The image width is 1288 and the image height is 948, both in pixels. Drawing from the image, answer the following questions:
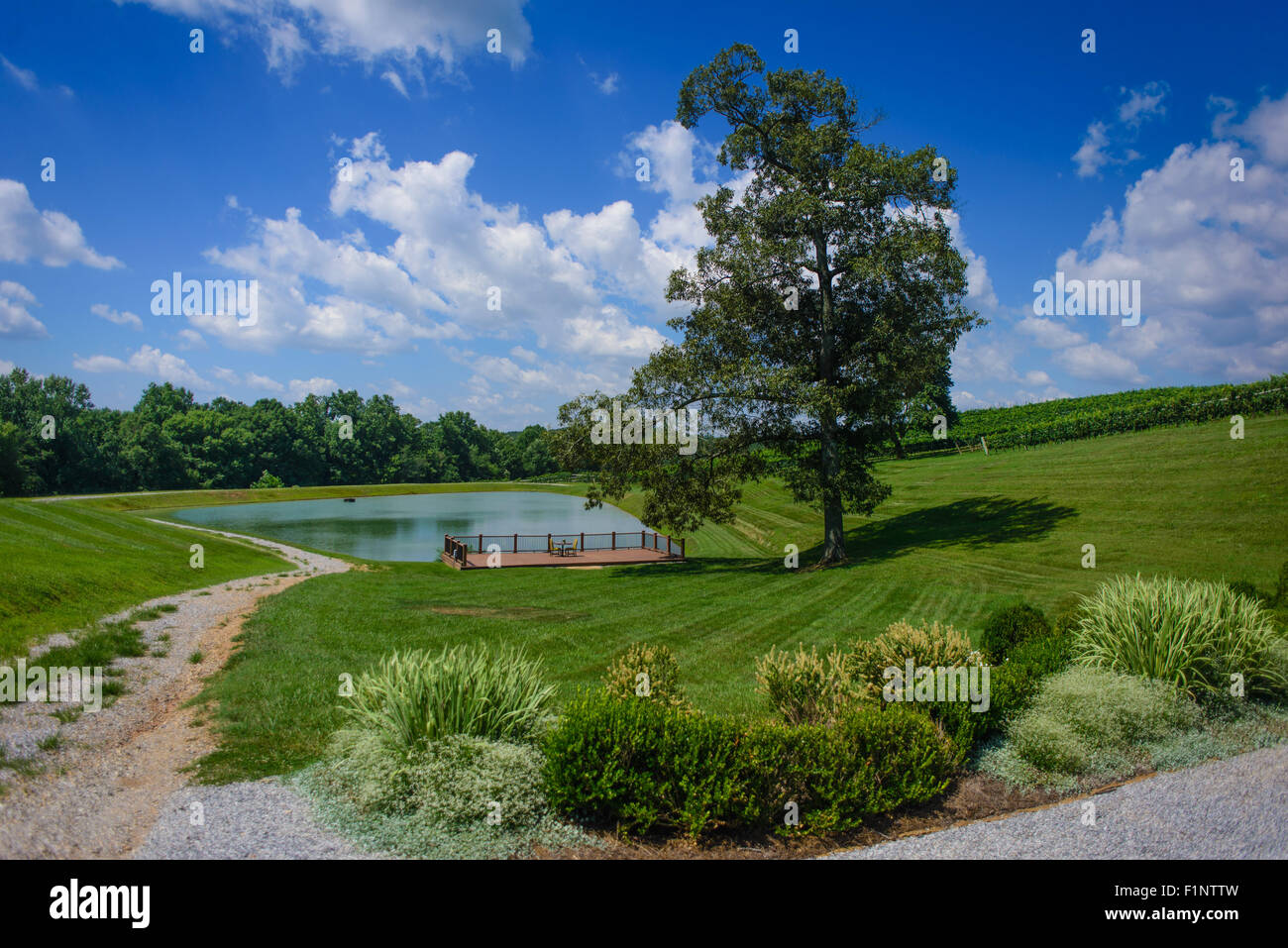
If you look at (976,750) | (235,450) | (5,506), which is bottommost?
(976,750)

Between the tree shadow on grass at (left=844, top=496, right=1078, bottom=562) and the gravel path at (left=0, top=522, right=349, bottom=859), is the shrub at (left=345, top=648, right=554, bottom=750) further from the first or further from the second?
the tree shadow on grass at (left=844, top=496, right=1078, bottom=562)

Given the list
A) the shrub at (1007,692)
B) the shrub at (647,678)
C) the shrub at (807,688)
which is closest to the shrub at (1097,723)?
the shrub at (1007,692)

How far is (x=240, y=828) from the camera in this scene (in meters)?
4.90

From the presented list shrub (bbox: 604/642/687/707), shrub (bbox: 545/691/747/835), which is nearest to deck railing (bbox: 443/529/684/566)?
shrub (bbox: 604/642/687/707)

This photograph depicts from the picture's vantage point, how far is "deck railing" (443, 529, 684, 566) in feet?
86.5

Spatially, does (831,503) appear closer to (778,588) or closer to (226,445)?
(778,588)

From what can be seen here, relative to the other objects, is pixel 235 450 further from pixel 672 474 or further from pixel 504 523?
pixel 672 474

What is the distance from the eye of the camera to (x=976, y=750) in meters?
6.66

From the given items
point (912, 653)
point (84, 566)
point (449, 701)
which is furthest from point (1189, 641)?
point (84, 566)

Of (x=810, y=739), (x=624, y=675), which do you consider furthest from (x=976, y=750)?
(x=624, y=675)

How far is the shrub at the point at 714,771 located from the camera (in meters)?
5.04

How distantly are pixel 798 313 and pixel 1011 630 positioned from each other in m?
15.0

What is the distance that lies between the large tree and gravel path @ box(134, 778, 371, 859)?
1607 cm
